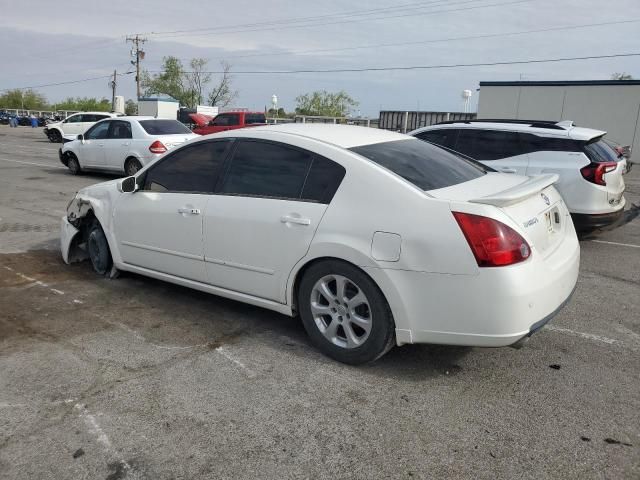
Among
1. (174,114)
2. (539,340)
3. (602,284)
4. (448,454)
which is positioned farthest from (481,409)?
(174,114)

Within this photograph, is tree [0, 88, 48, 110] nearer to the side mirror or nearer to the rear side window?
the rear side window

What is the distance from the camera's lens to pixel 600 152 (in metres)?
7.05

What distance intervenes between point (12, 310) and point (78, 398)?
1875 millimetres

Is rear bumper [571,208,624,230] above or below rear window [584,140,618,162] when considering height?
below

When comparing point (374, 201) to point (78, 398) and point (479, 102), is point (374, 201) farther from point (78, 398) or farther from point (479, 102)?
point (479, 102)

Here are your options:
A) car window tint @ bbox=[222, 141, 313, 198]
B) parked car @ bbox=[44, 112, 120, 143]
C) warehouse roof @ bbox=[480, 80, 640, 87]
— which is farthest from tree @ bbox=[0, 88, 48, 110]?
car window tint @ bbox=[222, 141, 313, 198]

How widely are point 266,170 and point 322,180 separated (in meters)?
0.55

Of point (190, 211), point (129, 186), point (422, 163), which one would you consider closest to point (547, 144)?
point (422, 163)

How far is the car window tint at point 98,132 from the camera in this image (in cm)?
1411

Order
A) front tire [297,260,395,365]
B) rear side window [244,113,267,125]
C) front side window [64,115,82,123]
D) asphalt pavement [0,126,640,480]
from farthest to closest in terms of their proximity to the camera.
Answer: front side window [64,115,82,123]
rear side window [244,113,267,125]
front tire [297,260,395,365]
asphalt pavement [0,126,640,480]

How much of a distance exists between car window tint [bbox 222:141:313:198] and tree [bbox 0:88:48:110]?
322 ft

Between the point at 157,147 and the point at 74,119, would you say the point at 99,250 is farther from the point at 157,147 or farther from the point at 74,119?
the point at 74,119

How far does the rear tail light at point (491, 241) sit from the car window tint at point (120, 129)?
11751 mm

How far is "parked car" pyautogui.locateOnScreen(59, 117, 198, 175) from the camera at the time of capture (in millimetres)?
12945
